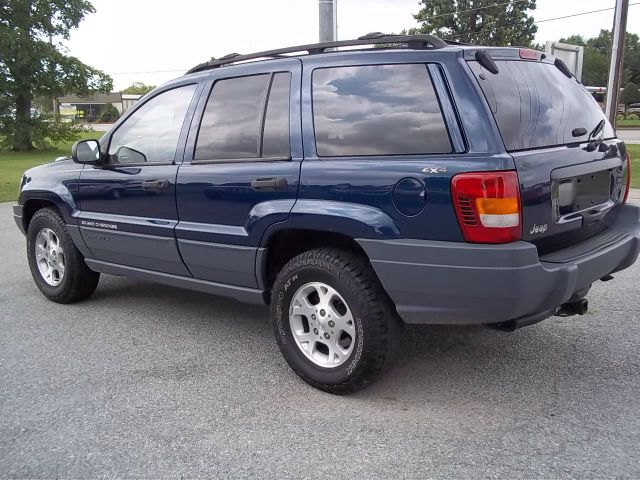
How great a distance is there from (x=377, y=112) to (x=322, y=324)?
1209 millimetres

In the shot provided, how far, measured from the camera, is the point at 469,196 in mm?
2836

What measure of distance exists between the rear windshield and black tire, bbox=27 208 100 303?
140 inches

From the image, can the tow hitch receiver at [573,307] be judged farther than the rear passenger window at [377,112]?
Yes

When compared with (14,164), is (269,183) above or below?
above

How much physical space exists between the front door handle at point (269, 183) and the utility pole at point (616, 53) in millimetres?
11150

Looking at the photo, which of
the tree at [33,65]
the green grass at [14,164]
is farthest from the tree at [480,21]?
the green grass at [14,164]

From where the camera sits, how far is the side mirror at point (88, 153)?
14.9ft

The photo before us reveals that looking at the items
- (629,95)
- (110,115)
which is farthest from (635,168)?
(110,115)

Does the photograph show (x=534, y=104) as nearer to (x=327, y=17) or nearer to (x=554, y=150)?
(x=554, y=150)

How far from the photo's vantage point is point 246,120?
380 centimetres

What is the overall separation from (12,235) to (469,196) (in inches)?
297

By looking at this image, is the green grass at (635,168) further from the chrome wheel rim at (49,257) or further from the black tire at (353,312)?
the chrome wheel rim at (49,257)

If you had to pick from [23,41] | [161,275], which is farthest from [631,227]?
[23,41]

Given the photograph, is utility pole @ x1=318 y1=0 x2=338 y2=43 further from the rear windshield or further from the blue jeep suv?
the rear windshield
